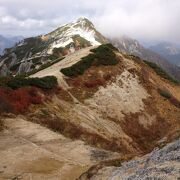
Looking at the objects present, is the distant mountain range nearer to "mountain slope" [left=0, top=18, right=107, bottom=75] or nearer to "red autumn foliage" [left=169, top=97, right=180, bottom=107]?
"mountain slope" [left=0, top=18, right=107, bottom=75]

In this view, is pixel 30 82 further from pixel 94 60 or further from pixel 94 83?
pixel 94 60

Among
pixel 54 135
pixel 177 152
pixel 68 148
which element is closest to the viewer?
pixel 177 152

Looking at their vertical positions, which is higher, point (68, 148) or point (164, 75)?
point (164, 75)

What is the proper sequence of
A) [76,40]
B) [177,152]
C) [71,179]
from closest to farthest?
[177,152] < [71,179] < [76,40]

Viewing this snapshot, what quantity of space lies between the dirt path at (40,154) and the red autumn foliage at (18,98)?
220cm

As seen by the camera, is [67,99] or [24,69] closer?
[67,99]

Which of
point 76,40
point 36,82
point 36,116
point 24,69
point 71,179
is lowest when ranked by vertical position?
point 71,179

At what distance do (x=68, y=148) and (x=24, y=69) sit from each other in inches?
3507

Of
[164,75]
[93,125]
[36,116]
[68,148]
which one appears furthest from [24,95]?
[164,75]

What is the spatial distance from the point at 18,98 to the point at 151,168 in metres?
27.1

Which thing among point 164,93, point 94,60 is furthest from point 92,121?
point 164,93

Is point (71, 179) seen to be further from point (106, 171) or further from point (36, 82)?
point (36, 82)

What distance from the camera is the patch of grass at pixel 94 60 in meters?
61.8

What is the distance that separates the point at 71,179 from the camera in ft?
98.7
